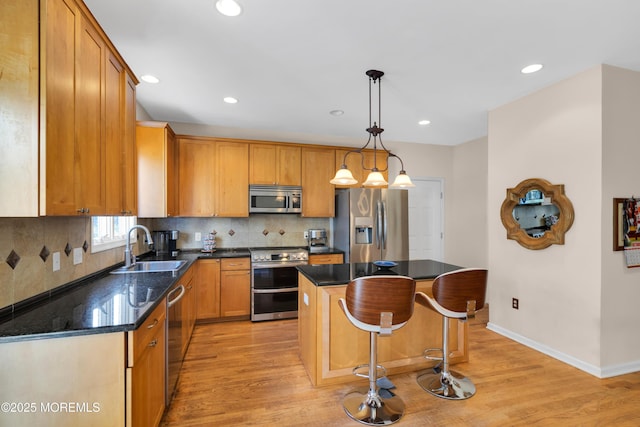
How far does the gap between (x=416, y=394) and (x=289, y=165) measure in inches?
124

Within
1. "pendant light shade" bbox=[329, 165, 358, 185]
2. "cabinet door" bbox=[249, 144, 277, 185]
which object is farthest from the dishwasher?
"cabinet door" bbox=[249, 144, 277, 185]

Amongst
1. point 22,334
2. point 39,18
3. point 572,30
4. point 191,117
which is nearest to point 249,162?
point 191,117

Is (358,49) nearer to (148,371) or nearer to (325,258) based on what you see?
(148,371)

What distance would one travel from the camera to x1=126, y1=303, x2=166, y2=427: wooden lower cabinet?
135 centimetres

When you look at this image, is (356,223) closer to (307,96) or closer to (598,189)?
(307,96)

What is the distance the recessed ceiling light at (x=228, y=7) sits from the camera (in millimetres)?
1727

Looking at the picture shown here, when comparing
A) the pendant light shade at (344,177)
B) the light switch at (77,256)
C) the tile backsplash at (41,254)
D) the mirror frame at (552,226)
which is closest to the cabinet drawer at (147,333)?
the tile backsplash at (41,254)

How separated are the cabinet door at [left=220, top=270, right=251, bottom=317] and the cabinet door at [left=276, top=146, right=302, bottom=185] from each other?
55.9 inches

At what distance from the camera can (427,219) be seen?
17.2 feet

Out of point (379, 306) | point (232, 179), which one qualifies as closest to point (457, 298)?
point (379, 306)

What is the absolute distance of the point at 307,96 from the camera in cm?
315

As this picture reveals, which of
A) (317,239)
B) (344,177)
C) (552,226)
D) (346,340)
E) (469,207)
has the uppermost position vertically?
(344,177)

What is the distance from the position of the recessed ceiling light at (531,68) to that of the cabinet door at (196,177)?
11.8ft

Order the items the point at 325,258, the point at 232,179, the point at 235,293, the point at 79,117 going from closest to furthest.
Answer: the point at 79,117 < the point at 235,293 < the point at 232,179 < the point at 325,258
